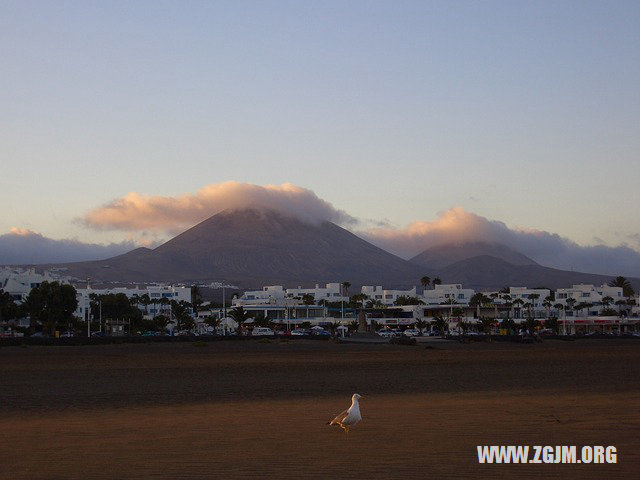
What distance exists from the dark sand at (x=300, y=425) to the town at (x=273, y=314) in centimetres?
7926

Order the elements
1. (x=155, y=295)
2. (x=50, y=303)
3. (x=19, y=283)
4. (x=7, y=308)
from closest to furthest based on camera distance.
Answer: (x=50, y=303) → (x=7, y=308) → (x=19, y=283) → (x=155, y=295)

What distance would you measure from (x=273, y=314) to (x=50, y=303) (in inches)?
3442

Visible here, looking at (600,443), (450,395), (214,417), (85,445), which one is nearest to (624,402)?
(450,395)

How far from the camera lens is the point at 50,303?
4016 inches

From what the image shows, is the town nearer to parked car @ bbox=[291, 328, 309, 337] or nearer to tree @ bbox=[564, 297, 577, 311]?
tree @ bbox=[564, 297, 577, 311]

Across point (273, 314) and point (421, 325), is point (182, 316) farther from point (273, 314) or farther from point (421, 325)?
point (421, 325)

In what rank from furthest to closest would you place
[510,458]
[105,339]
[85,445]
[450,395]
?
[105,339], [450,395], [85,445], [510,458]

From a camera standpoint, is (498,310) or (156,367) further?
(498,310)

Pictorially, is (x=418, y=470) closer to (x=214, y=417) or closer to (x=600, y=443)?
(x=600, y=443)

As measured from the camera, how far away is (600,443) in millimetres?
13414

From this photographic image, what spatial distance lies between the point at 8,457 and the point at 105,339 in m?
73.6

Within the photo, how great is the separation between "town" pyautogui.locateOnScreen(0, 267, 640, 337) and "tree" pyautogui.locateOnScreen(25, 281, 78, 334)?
11 centimetres

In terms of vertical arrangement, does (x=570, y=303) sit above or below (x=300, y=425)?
above

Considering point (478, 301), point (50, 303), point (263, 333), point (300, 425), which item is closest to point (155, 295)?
point (478, 301)
